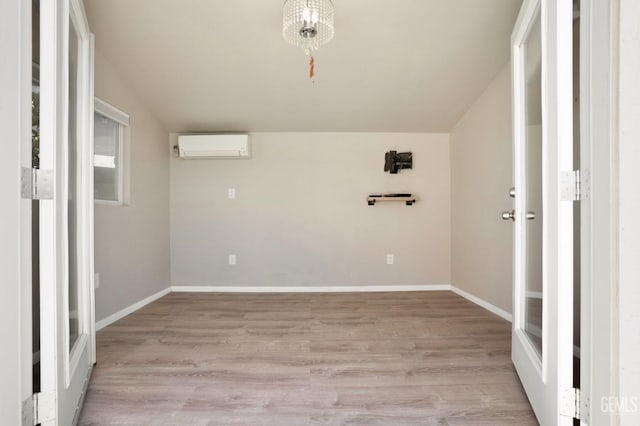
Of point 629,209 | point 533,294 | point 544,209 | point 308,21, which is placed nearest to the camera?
point 629,209

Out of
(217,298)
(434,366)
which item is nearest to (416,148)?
(434,366)

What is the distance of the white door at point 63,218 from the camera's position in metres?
1.12

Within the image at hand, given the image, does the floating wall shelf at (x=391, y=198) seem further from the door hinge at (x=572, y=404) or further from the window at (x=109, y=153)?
the door hinge at (x=572, y=404)

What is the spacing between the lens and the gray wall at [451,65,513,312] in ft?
8.86

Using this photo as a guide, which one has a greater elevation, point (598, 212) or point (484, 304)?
point (598, 212)

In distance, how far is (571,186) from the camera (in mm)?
1063

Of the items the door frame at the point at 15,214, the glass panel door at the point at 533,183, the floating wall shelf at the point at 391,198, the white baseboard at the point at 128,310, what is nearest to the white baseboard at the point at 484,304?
the floating wall shelf at the point at 391,198

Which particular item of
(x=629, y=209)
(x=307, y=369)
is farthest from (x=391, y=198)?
(x=629, y=209)

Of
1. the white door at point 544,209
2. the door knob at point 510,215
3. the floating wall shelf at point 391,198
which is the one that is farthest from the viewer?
the floating wall shelf at point 391,198

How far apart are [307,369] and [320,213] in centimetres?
218

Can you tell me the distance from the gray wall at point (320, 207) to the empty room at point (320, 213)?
26 mm

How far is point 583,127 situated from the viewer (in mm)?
1004

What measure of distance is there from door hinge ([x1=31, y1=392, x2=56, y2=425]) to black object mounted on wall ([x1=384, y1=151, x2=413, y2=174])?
10.9 ft

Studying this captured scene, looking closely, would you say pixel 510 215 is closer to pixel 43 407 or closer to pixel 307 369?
pixel 307 369
